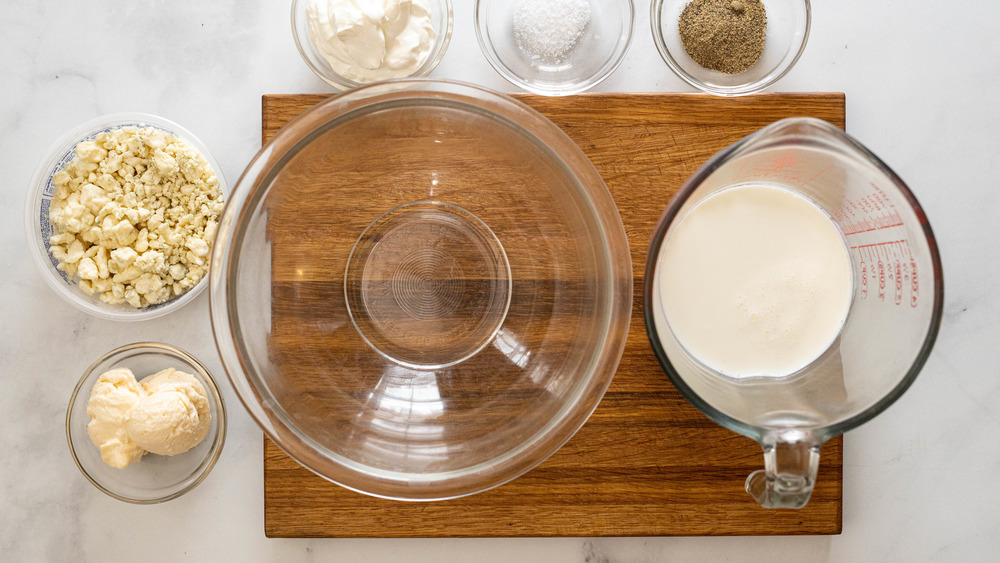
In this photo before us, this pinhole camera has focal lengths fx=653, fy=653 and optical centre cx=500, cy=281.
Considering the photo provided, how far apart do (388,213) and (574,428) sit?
38 centimetres

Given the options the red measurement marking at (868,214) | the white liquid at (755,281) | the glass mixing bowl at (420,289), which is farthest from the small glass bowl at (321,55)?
the red measurement marking at (868,214)

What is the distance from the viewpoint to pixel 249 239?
0.77 meters

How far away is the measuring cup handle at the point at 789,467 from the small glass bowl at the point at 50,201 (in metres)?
0.80

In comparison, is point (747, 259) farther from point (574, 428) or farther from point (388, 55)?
point (388, 55)

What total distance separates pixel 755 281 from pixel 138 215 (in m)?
0.85

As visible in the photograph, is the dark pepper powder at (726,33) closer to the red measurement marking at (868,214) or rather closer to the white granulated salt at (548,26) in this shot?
the white granulated salt at (548,26)

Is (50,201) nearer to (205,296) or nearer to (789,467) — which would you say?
(205,296)

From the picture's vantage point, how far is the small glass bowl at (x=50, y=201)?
96 cm

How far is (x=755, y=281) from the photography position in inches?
32.1

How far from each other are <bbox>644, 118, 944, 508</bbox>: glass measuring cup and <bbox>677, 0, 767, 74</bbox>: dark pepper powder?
0.24 m

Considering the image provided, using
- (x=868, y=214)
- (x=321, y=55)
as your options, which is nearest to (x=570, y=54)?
(x=321, y=55)

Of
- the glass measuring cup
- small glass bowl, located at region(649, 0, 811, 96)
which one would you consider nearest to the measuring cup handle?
the glass measuring cup

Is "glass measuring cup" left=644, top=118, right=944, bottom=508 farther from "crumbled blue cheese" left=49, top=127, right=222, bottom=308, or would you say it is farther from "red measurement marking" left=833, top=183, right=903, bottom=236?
"crumbled blue cheese" left=49, top=127, right=222, bottom=308

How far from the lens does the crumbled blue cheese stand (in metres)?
0.93
